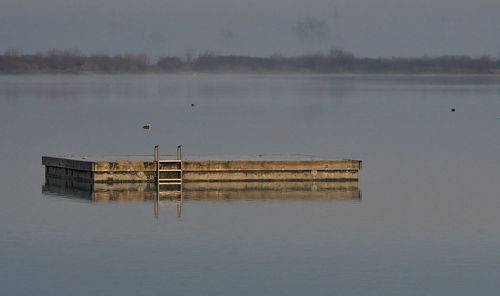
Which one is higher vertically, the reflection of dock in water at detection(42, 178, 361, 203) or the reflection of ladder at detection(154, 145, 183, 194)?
the reflection of ladder at detection(154, 145, 183, 194)

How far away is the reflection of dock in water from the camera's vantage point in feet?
110

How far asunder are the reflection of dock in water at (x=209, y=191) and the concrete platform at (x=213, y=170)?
11.1 inches

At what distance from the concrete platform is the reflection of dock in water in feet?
0.93

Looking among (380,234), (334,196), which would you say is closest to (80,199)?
(334,196)

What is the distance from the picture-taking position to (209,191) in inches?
1362

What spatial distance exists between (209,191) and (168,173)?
5.95 ft

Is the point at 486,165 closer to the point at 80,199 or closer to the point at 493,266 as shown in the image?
the point at 80,199

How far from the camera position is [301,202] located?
32.6m

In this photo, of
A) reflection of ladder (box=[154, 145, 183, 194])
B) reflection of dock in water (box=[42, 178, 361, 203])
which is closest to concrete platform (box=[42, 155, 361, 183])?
reflection of ladder (box=[154, 145, 183, 194])

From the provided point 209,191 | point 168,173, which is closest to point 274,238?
point 209,191

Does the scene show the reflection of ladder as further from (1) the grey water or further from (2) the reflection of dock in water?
(1) the grey water

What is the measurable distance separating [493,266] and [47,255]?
945 centimetres

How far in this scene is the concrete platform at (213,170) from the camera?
117 ft

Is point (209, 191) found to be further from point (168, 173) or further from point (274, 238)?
point (274, 238)
